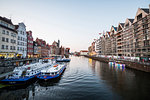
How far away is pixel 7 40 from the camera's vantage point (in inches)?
1644

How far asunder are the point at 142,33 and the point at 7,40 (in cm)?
7692

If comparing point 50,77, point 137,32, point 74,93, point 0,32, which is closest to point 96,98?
point 74,93

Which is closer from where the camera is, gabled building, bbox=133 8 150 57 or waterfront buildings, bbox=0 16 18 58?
waterfront buildings, bbox=0 16 18 58

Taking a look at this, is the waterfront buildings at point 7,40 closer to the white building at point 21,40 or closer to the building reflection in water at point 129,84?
the white building at point 21,40

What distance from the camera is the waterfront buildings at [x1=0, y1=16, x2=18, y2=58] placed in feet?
127

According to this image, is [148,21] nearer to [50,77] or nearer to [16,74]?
[50,77]

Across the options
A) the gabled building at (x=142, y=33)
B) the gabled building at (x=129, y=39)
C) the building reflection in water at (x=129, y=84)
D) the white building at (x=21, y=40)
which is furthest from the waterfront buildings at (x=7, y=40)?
the gabled building at (x=129, y=39)

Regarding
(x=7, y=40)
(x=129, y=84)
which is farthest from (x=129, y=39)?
(x=7, y=40)

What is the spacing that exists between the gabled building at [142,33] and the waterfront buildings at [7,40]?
75.6 m

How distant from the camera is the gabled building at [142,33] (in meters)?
47.1

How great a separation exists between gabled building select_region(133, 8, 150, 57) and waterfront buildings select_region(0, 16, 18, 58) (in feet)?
248

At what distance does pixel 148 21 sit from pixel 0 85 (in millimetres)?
68951

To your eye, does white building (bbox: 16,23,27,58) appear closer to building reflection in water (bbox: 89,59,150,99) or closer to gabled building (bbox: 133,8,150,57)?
building reflection in water (bbox: 89,59,150,99)

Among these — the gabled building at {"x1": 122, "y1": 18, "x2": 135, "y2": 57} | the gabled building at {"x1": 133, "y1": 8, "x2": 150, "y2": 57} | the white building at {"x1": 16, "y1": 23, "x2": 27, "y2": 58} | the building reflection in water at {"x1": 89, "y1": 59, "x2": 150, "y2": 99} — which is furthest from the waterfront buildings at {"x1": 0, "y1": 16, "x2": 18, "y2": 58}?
the gabled building at {"x1": 122, "y1": 18, "x2": 135, "y2": 57}
